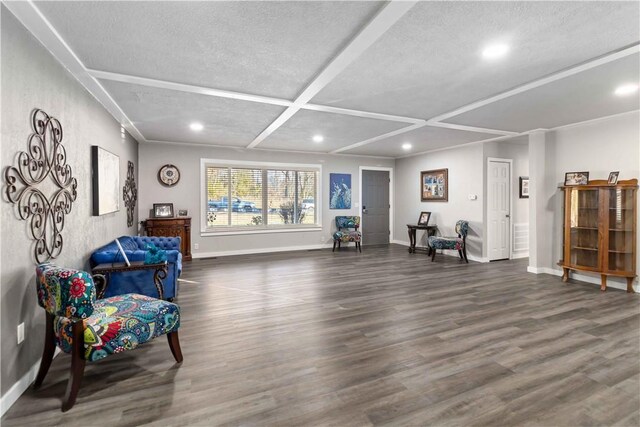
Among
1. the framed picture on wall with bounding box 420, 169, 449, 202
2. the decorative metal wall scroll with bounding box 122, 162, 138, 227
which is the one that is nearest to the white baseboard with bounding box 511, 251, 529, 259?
the framed picture on wall with bounding box 420, 169, 449, 202

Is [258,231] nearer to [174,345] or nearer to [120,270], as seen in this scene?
[120,270]

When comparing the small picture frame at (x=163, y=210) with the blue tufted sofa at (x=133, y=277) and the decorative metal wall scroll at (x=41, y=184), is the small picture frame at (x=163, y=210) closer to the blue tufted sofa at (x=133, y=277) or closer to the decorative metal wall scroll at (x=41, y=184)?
the blue tufted sofa at (x=133, y=277)

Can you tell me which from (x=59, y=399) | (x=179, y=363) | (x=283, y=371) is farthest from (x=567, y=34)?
(x=59, y=399)

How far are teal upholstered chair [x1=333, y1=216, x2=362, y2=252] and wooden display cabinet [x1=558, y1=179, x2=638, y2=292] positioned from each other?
159 inches

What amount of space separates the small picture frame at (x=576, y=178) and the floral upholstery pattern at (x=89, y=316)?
5.83m

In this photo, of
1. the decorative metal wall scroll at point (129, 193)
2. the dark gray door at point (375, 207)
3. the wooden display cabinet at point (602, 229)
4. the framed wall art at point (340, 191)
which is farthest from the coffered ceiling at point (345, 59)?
the dark gray door at point (375, 207)

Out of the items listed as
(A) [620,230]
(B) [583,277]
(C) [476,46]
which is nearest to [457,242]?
(B) [583,277]

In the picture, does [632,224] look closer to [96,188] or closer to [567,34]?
[567,34]

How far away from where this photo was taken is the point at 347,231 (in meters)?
8.15

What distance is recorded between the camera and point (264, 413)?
6.18ft

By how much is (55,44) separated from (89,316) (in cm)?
204

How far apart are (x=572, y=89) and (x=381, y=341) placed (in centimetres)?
332

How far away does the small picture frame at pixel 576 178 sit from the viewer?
486 cm

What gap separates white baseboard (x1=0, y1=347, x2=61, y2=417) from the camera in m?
1.87
